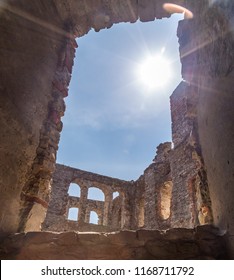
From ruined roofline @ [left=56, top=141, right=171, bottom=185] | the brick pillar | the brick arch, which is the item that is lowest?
the brick pillar

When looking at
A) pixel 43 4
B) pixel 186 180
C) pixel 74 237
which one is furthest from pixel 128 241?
pixel 186 180

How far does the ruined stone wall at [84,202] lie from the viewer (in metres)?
14.0

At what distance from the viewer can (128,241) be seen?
90.7 inches

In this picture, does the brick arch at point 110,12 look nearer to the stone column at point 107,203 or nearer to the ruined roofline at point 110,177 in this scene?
the ruined roofline at point 110,177

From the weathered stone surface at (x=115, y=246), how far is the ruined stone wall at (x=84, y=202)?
1191 centimetres

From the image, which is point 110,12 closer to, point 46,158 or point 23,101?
→ point 23,101

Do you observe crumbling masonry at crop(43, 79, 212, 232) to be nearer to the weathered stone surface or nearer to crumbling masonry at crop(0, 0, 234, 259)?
crumbling masonry at crop(0, 0, 234, 259)

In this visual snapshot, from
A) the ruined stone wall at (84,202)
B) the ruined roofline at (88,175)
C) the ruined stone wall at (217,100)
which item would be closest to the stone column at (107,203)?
the ruined stone wall at (84,202)

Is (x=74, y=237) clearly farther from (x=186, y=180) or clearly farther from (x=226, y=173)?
(x=186, y=180)

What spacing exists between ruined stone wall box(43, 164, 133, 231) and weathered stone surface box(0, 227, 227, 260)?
11.9m

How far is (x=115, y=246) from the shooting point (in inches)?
90.4

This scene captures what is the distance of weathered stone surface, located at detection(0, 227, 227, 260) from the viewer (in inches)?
88.0

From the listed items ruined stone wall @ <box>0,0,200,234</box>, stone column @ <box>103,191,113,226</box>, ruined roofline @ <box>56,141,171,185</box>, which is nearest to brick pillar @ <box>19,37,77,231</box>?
ruined stone wall @ <box>0,0,200,234</box>
